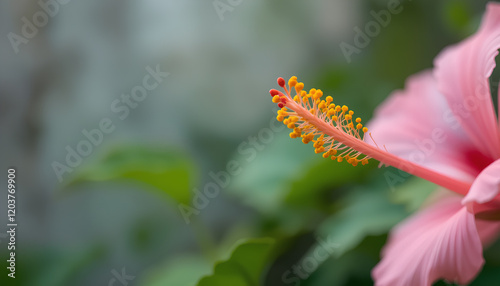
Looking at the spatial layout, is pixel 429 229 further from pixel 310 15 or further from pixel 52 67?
pixel 52 67

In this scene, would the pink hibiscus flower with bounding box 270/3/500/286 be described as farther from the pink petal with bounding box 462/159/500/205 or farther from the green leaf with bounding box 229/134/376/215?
the green leaf with bounding box 229/134/376/215

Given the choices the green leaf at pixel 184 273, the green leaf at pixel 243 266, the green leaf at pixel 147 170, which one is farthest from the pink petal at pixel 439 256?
the green leaf at pixel 147 170

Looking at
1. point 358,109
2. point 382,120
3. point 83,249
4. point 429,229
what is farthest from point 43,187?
point 429,229

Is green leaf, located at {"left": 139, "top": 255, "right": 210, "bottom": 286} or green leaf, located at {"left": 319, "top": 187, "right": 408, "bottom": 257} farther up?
green leaf, located at {"left": 139, "top": 255, "right": 210, "bottom": 286}

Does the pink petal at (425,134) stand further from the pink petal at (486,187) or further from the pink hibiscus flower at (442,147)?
the pink petal at (486,187)

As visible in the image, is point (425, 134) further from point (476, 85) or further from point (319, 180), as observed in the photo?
point (319, 180)

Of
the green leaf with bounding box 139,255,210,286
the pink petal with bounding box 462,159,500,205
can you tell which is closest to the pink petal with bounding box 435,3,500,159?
the pink petal with bounding box 462,159,500,205

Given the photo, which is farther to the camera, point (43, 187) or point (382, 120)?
point (43, 187)
